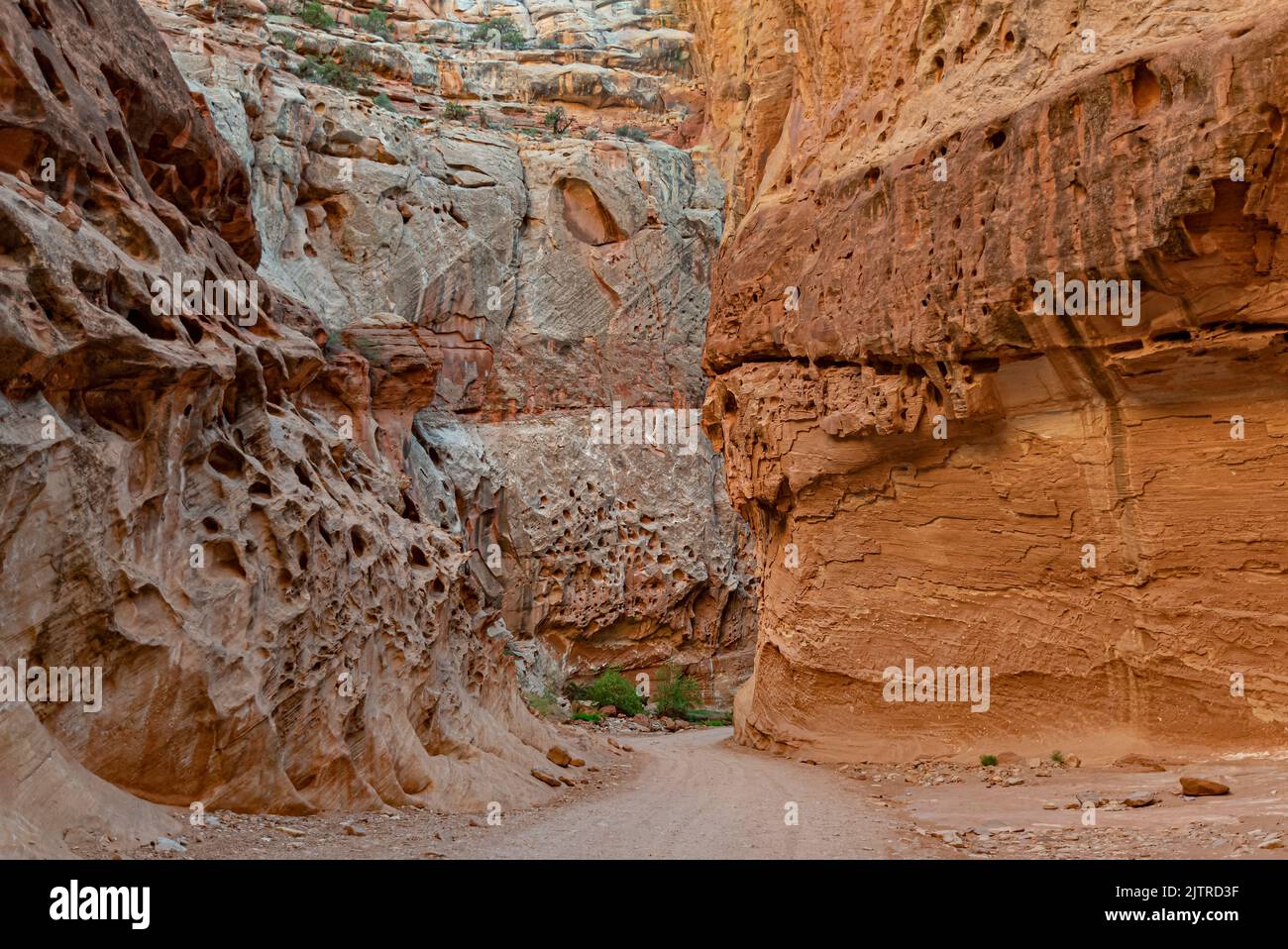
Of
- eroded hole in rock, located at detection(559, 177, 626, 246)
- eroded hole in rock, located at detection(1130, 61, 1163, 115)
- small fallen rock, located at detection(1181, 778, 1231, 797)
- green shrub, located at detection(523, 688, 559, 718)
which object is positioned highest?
eroded hole in rock, located at detection(559, 177, 626, 246)

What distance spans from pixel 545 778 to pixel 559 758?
1.60 meters

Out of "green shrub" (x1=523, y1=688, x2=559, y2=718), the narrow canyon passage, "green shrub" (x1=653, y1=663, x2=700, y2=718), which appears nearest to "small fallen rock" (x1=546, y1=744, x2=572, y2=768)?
the narrow canyon passage

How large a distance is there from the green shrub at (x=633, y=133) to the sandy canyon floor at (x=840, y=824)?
32326 millimetres

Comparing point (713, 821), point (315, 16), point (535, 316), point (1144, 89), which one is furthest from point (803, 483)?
point (315, 16)

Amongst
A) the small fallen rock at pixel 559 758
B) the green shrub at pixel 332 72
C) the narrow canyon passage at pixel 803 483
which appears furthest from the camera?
the green shrub at pixel 332 72

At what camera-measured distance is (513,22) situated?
162 ft

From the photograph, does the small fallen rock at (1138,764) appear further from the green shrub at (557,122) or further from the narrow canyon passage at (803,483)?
the green shrub at (557,122)

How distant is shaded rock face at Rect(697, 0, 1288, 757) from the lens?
33.4ft

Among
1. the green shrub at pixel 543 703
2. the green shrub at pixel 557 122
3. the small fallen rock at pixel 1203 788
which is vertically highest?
the green shrub at pixel 557 122

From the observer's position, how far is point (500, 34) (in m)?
47.1

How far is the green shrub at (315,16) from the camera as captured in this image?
40125 mm

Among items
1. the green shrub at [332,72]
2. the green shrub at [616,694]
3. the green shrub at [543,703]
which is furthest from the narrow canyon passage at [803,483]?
the green shrub at [332,72]

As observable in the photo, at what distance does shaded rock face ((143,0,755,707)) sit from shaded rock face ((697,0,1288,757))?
1446 centimetres

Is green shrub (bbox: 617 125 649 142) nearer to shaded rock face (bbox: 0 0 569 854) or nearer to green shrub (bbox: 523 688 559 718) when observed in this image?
green shrub (bbox: 523 688 559 718)
